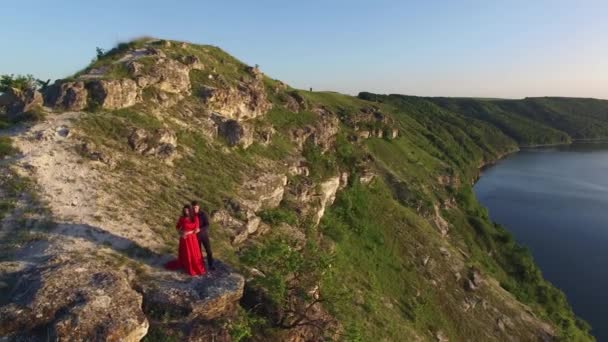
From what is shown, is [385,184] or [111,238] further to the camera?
[385,184]

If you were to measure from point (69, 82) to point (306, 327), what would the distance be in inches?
988

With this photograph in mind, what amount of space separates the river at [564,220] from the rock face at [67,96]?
7323 centimetres

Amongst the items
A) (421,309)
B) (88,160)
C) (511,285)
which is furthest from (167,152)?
(511,285)

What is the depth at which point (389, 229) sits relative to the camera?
54.0 metres

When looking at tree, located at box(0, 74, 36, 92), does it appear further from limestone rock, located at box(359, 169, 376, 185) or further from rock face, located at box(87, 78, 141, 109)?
limestone rock, located at box(359, 169, 376, 185)

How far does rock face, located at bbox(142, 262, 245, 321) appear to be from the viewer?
16.6 metres

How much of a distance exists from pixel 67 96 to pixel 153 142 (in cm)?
707

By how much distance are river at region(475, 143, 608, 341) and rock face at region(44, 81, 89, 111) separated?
240 feet

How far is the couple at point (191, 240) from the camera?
18.6 metres

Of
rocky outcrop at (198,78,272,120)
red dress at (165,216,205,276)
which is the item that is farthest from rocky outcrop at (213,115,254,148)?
red dress at (165,216,205,276)

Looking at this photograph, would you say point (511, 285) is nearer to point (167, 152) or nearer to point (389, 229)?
point (389, 229)

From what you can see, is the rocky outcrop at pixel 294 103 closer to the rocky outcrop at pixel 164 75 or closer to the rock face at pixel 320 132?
the rock face at pixel 320 132

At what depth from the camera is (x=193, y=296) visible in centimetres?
1712

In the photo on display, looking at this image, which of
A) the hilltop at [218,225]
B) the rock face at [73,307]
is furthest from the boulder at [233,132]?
the rock face at [73,307]
